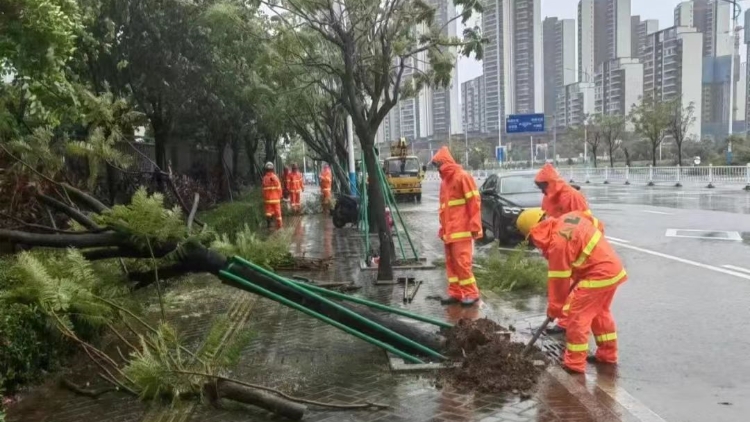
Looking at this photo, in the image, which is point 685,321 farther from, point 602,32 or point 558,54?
point 602,32

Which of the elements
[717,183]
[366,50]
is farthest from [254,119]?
[717,183]

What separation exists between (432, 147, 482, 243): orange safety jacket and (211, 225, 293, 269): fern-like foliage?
2173 mm

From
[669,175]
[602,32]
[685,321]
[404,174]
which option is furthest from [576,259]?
[602,32]

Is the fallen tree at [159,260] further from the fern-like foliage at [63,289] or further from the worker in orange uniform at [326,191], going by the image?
the worker in orange uniform at [326,191]

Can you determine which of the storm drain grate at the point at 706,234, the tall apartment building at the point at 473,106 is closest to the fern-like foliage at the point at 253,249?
the storm drain grate at the point at 706,234

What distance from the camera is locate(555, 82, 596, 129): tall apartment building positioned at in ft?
170

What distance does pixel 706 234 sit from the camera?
13.1m

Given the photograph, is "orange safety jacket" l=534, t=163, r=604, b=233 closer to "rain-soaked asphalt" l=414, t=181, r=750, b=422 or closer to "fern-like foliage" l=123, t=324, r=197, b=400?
"rain-soaked asphalt" l=414, t=181, r=750, b=422

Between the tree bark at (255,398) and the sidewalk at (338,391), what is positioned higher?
the tree bark at (255,398)

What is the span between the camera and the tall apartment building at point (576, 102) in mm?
51781

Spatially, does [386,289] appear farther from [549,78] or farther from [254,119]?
[549,78]

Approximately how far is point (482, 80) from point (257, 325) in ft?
156

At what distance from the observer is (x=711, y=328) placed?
21.2 feet

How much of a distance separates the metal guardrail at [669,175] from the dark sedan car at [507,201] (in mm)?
11507
